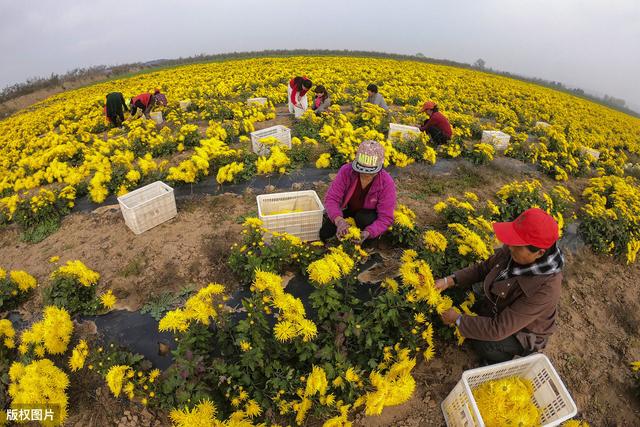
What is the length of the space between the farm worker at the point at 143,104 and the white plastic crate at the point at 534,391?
9.86m

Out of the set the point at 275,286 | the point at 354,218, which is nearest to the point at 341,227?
the point at 354,218

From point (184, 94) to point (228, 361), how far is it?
1155 centimetres

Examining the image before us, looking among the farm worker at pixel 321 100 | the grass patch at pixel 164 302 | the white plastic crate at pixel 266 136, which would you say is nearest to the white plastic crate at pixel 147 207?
the grass patch at pixel 164 302

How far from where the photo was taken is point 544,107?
1502 cm

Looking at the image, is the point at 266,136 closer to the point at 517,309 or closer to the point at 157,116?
the point at 157,116

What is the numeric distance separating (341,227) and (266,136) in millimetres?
3642

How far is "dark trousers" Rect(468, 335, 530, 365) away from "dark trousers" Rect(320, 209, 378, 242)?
66.9 inches

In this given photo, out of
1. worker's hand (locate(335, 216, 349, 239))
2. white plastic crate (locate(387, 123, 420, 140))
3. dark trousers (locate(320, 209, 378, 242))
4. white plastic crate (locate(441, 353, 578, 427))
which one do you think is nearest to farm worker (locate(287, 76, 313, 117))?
white plastic crate (locate(387, 123, 420, 140))

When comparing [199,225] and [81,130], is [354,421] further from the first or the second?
[81,130]

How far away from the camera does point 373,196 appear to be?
386 cm

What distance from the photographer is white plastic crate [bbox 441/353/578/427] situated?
7.52 feet

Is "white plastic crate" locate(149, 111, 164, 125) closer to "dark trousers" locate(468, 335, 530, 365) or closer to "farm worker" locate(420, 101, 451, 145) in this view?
"farm worker" locate(420, 101, 451, 145)

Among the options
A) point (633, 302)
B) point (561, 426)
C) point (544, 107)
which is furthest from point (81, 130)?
point (544, 107)

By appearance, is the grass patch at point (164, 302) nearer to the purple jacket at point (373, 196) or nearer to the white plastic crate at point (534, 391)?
the purple jacket at point (373, 196)
